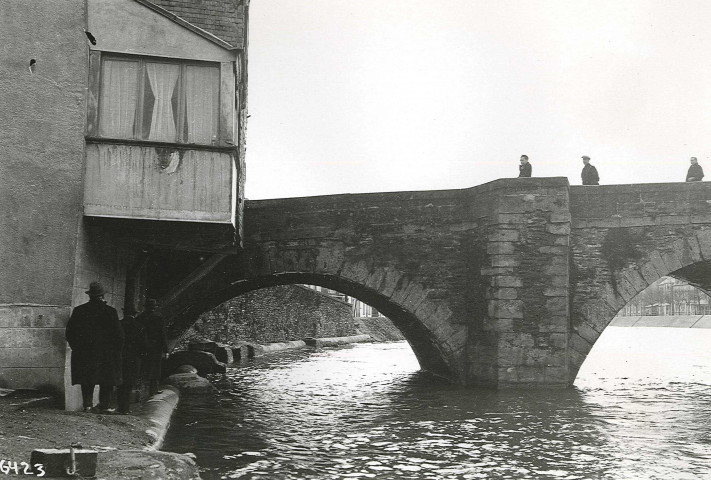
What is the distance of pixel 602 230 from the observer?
12.8m

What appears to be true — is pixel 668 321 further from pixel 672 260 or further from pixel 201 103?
pixel 201 103

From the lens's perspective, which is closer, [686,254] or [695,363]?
[686,254]

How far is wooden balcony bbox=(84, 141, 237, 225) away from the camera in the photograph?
25.8 ft

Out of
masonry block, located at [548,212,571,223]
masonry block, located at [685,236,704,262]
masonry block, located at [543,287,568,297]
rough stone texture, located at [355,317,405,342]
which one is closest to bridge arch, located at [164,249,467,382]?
masonry block, located at [543,287,568,297]

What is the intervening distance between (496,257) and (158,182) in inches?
255

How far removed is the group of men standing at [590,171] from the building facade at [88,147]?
714 centimetres

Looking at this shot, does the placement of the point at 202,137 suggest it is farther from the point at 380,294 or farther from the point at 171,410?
the point at 380,294

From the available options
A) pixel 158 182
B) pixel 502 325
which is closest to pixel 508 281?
pixel 502 325

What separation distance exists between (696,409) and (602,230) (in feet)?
10.9

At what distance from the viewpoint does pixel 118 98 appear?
8.04m

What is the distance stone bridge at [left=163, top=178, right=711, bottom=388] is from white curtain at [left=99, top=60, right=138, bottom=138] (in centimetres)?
414

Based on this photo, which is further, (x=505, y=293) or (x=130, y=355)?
(x=505, y=293)

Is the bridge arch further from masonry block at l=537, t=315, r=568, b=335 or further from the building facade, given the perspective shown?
the building facade

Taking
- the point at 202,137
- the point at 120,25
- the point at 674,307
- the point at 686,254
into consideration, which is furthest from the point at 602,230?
the point at 674,307
